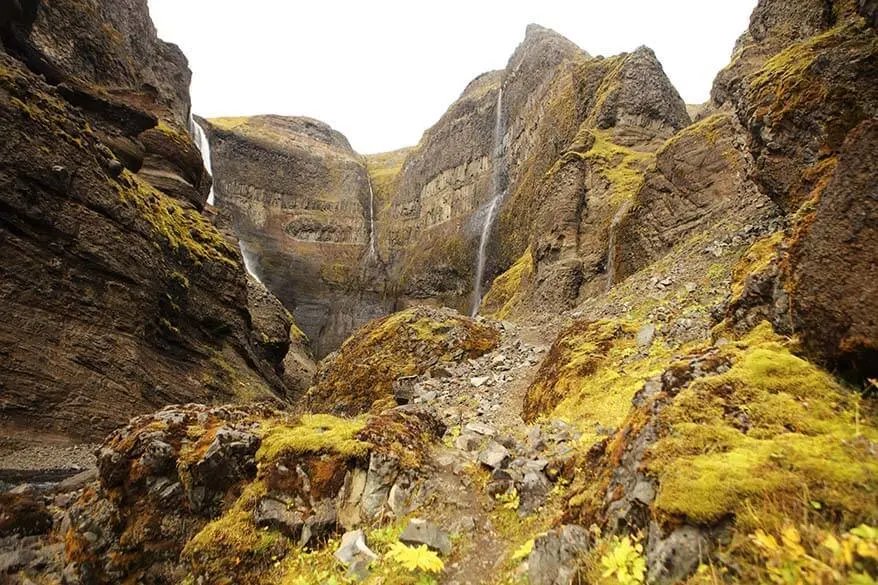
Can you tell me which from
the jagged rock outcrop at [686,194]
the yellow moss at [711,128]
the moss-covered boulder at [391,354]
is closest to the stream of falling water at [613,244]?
the jagged rock outcrop at [686,194]

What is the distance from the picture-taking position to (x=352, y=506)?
7676mm

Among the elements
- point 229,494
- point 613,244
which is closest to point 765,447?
point 229,494

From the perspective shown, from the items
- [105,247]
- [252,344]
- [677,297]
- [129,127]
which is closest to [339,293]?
[252,344]

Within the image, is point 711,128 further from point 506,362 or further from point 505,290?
point 505,290

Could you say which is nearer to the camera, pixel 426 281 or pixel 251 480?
pixel 251 480

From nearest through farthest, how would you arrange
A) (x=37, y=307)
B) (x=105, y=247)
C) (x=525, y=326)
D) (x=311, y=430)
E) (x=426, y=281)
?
(x=311, y=430)
(x=37, y=307)
(x=105, y=247)
(x=525, y=326)
(x=426, y=281)

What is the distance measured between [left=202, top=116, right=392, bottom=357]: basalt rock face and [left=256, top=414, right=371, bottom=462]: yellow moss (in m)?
69.2

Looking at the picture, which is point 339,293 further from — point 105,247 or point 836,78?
point 836,78

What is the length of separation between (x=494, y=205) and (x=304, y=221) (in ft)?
143

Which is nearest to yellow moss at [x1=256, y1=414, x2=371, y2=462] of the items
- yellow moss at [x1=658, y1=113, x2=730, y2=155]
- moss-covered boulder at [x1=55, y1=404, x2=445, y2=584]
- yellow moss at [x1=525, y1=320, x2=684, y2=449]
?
moss-covered boulder at [x1=55, y1=404, x2=445, y2=584]

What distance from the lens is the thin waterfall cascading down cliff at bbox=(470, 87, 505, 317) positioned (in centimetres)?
6066

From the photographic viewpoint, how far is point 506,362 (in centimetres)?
1964

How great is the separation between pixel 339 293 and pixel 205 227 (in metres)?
46.5

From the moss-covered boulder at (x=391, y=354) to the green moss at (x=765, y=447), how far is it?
16.1 meters
